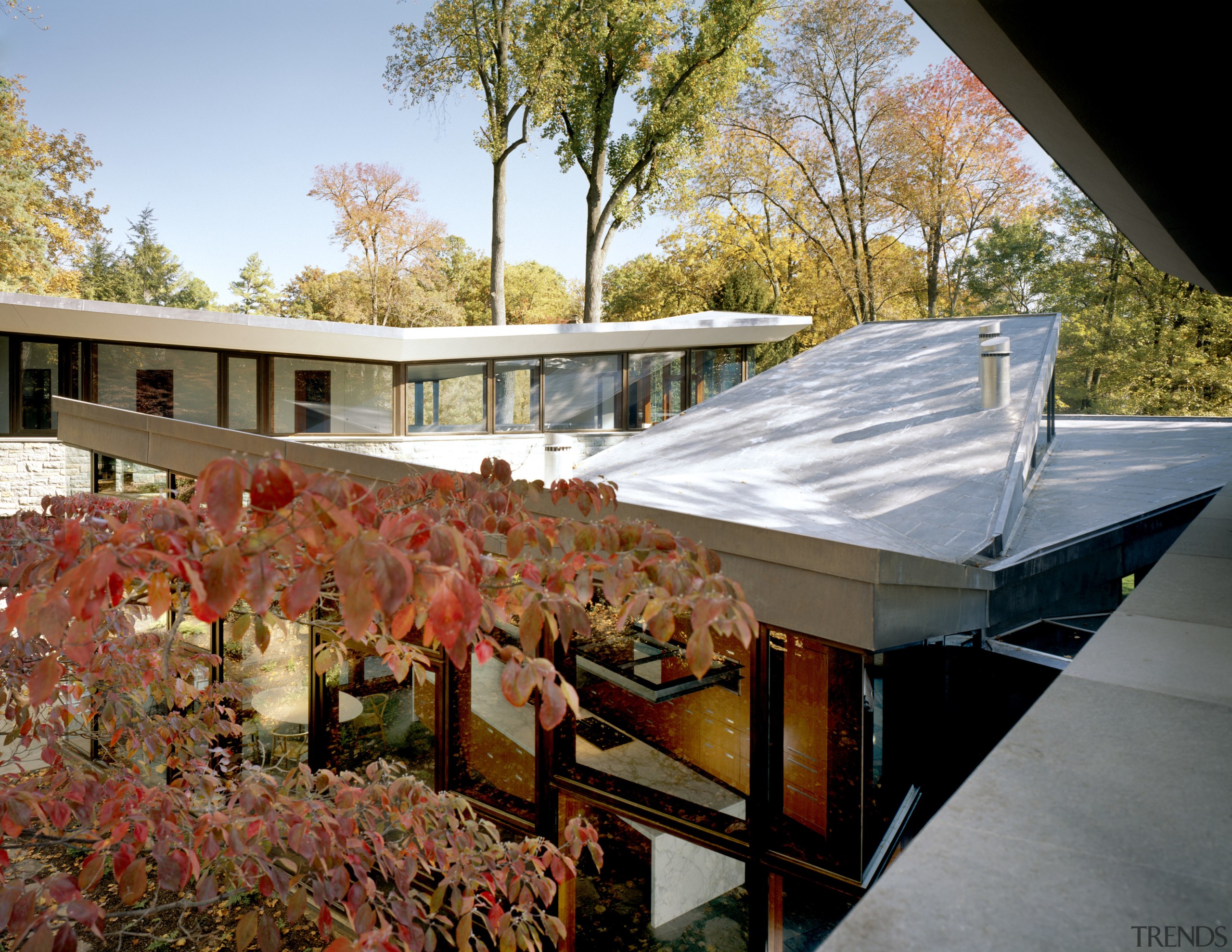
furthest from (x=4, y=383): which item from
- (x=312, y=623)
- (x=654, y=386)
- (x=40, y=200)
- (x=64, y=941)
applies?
(x=40, y=200)

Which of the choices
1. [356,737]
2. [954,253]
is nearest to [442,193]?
[954,253]

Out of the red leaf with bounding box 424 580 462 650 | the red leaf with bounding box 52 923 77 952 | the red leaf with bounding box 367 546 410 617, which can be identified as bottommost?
the red leaf with bounding box 52 923 77 952

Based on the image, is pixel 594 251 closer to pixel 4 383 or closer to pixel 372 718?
pixel 4 383

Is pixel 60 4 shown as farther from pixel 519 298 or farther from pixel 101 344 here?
pixel 101 344

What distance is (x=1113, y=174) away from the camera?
10.8 feet

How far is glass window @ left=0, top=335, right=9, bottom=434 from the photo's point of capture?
11898 mm

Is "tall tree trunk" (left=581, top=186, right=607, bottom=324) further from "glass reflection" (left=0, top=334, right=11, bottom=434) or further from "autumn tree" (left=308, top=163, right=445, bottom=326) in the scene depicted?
"autumn tree" (left=308, top=163, right=445, bottom=326)

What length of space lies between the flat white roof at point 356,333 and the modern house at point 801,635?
15.3ft

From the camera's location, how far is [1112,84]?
2482 millimetres

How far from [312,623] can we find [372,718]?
10.7ft

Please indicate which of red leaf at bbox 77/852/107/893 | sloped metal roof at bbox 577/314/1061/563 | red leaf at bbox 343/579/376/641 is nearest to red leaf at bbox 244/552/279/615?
red leaf at bbox 343/579/376/641

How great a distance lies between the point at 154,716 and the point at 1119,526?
5.43 meters

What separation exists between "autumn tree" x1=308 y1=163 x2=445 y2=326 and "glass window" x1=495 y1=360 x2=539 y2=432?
17.4 m

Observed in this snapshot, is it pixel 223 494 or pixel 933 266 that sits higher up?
pixel 933 266
